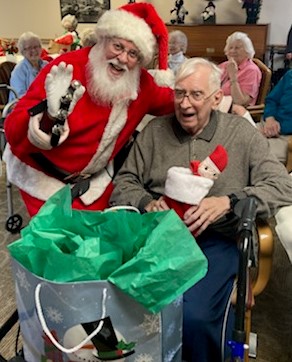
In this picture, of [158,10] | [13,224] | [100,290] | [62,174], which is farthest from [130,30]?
[158,10]

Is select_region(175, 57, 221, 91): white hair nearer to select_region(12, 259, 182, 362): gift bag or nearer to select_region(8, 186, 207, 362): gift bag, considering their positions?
select_region(8, 186, 207, 362): gift bag

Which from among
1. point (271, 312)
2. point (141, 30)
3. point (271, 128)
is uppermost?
point (141, 30)

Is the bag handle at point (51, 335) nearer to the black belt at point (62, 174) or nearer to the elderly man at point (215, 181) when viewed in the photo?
the elderly man at point (215, 181)

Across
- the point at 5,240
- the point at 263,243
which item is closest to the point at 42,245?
the point at 263,243

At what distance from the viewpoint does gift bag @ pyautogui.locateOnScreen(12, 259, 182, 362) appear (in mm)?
857

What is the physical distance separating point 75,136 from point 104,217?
2.27 feet

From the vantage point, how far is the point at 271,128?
2.71 metres

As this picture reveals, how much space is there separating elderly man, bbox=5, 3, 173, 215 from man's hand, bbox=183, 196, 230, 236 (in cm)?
46

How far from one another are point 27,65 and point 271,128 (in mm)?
2134

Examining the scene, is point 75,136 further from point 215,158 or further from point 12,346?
point 12,346

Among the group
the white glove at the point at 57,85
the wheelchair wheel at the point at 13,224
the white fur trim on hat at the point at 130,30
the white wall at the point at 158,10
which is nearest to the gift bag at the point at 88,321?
the white glove at the point at 57,85

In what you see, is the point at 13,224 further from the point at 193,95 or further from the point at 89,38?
the point at 193,95

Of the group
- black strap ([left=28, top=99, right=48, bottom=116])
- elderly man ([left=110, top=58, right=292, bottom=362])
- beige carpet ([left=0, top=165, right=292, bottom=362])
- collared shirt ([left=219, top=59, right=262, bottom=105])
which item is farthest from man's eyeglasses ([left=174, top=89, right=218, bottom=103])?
collared shirt ([left=219, top=59, right=262, bottom=105])

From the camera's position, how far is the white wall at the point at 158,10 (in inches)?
226
